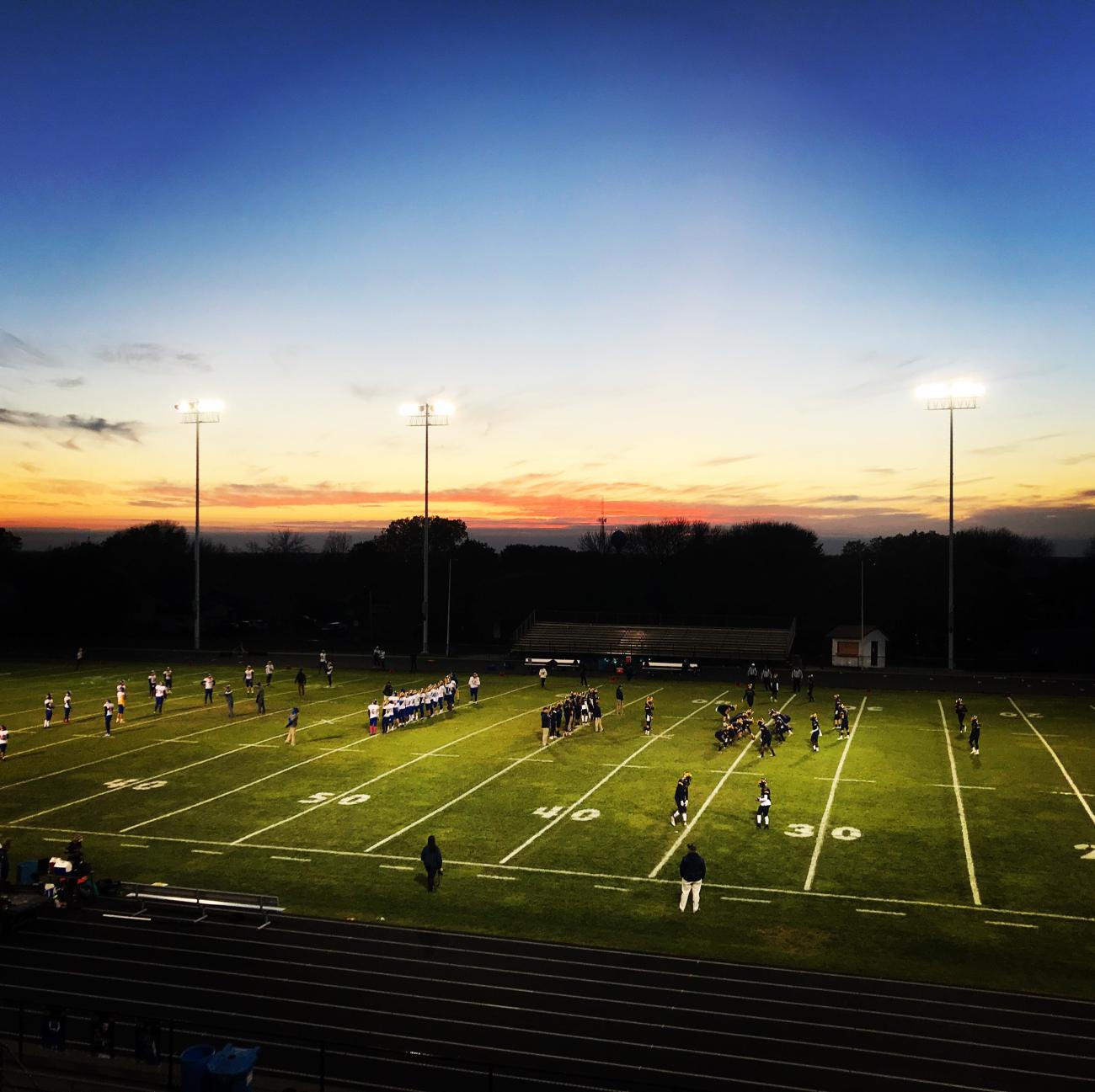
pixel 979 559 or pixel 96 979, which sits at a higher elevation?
pixel 979 559

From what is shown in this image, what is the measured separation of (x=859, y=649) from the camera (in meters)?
53.7

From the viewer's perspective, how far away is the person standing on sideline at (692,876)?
15680 millimetres

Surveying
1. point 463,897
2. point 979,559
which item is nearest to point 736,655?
point 979,559

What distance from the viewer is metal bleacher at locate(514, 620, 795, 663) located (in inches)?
2226

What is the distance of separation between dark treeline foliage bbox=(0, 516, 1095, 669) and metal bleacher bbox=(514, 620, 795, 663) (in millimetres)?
2174

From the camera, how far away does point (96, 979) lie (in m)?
13.0

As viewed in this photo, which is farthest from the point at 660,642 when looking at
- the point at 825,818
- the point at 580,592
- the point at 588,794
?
the point at 825,818

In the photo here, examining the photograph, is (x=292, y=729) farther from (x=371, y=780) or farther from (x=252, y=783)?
(x=371, y=780)

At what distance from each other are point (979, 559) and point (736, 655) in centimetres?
2751

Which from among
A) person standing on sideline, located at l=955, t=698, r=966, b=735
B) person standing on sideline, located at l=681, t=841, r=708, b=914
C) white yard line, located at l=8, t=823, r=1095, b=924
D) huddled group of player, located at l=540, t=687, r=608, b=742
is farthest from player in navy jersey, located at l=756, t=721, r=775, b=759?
person standing on sideline, located at l=681, t=841, r=708, b=914

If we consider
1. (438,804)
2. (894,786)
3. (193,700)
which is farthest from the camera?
(193,700)

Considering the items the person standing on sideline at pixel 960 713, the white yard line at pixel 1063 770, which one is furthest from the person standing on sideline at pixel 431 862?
the person standing on sideline at pixel 960 713

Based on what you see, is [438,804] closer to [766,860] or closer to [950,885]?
[766,860]

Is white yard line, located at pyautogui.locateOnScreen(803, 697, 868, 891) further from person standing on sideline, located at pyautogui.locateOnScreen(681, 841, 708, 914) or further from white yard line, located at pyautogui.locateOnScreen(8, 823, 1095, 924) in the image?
person standing on sideline, located at pyautogui.locateOnScreen(681, 841, 708, 914)
